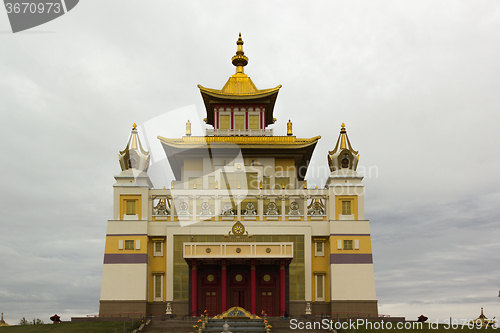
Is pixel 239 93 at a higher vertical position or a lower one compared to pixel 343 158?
higher

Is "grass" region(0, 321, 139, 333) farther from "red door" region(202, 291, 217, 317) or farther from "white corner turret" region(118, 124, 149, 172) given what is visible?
"white corner turret" region(118, 124, 149, 172)

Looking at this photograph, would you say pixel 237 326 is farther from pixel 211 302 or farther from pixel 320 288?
pixel 320 288

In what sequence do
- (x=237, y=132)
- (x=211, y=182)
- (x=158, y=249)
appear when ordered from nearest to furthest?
(x=158, y=249)
(x=211, y=182)
(x=237, y=132)

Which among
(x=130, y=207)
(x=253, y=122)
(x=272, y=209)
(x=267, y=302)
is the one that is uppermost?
(x=253, y=122)

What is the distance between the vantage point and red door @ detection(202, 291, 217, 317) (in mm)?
46781

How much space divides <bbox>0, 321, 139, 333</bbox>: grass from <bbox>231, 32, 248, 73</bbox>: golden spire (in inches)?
1341

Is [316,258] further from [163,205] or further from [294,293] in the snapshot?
[163,205]

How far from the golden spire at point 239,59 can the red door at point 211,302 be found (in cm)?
2793

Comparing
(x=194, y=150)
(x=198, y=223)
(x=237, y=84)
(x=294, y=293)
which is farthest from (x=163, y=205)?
(x=237, y=84)

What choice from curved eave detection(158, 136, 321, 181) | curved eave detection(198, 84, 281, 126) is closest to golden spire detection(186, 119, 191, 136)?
curved eave detection(158, 136, 321, 181)

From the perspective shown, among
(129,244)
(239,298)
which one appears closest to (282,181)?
(239,298)

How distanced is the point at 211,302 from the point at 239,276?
3225 mm

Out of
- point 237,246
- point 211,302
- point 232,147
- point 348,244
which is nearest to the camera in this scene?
point 237,246

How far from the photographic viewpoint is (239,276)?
156ft
